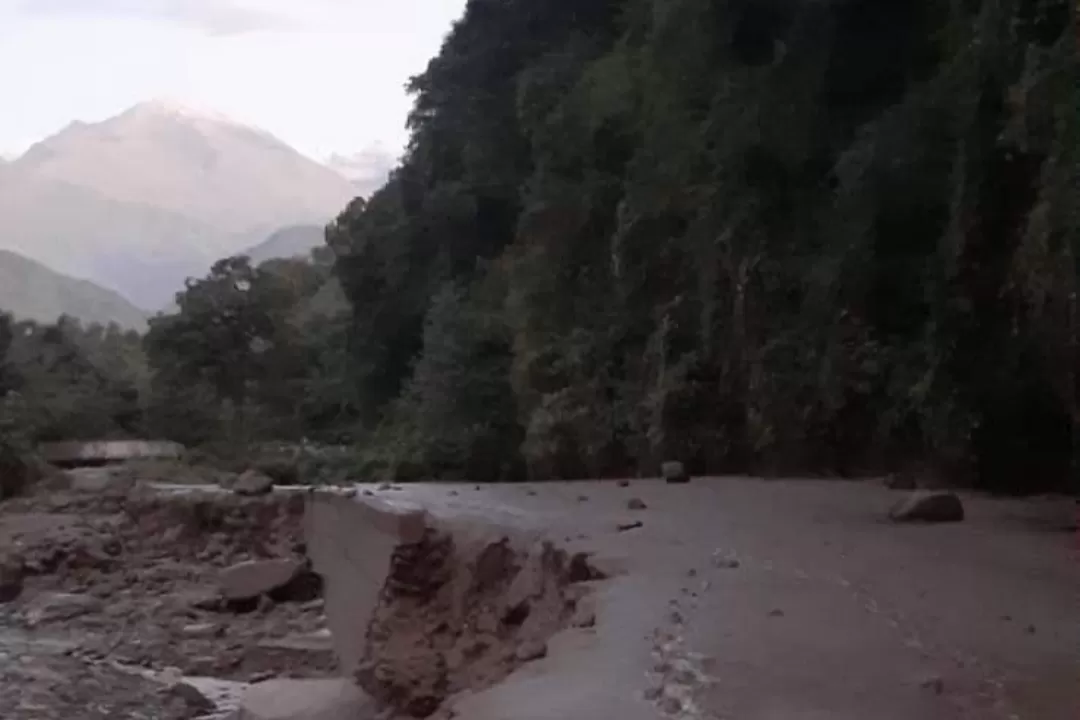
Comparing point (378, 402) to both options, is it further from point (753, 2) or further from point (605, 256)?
point (753, 2)

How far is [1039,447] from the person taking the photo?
5.49m

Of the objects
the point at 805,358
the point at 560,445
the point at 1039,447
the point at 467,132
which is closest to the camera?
the point at 1039,447

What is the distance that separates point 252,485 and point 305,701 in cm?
549

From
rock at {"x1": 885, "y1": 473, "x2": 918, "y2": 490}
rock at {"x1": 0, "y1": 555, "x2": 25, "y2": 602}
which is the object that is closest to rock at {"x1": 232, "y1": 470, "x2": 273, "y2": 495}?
rock at {"x1": 0, "y1": 555, "x2": 25, "y2": 602}

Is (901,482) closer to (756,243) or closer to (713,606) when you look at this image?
(756,243)

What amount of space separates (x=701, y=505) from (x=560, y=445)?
3.92 m

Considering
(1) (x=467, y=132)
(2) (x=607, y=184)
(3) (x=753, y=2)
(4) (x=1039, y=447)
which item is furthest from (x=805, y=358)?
(1) (x=467, y=132)

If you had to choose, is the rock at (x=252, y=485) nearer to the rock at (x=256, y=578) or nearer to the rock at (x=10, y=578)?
the rock at (x=256, y=578)

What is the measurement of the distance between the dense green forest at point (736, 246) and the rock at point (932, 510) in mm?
742

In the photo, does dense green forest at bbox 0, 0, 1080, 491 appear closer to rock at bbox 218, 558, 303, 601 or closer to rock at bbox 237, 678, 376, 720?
rock at bbox 218, 558, 303, 601

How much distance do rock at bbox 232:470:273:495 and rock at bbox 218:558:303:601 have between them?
168cm

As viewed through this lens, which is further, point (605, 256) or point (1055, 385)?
point (605, 256)

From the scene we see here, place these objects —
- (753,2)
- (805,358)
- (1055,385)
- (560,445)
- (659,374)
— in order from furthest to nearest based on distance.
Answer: (560,445) < (659,374) < (753,2) < (805,358) < (1055,385)

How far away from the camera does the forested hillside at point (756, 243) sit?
213 inches
